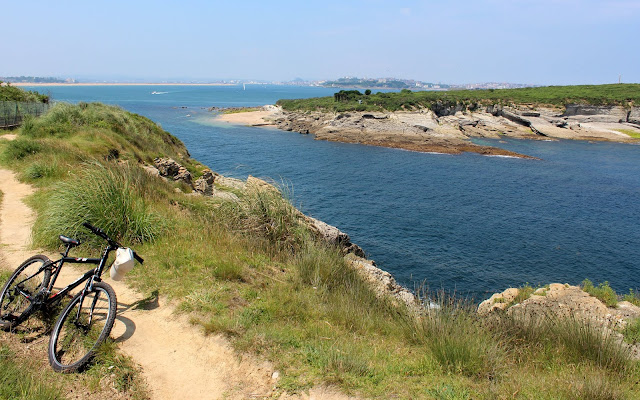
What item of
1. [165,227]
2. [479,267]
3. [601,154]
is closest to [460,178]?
[479,267]

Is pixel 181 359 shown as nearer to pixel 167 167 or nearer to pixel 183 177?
pixel 183 177

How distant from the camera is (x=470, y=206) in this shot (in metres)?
27.8

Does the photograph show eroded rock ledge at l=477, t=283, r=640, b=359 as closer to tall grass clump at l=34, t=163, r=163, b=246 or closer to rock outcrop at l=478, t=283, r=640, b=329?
rock outcrop at l=478, t=283, r=640, b=329

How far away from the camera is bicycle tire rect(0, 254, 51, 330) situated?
486 centimetres

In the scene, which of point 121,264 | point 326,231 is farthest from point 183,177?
point 121,264

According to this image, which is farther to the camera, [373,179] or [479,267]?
[373,179]

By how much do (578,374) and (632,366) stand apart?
109 cm

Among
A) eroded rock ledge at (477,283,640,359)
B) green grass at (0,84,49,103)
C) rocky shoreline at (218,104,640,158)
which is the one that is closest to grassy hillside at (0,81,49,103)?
green grass at (0,84,49,103)

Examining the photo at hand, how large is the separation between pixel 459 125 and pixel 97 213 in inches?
2653

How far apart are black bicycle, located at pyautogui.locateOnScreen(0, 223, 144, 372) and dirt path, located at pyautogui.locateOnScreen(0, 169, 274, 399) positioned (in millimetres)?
405

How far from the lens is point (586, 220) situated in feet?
83.1

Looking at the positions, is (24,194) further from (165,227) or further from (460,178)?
(460,178)

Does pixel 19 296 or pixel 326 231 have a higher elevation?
pixel 19 296

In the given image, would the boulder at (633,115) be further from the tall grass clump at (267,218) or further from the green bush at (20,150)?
the green bush at (20,150)
